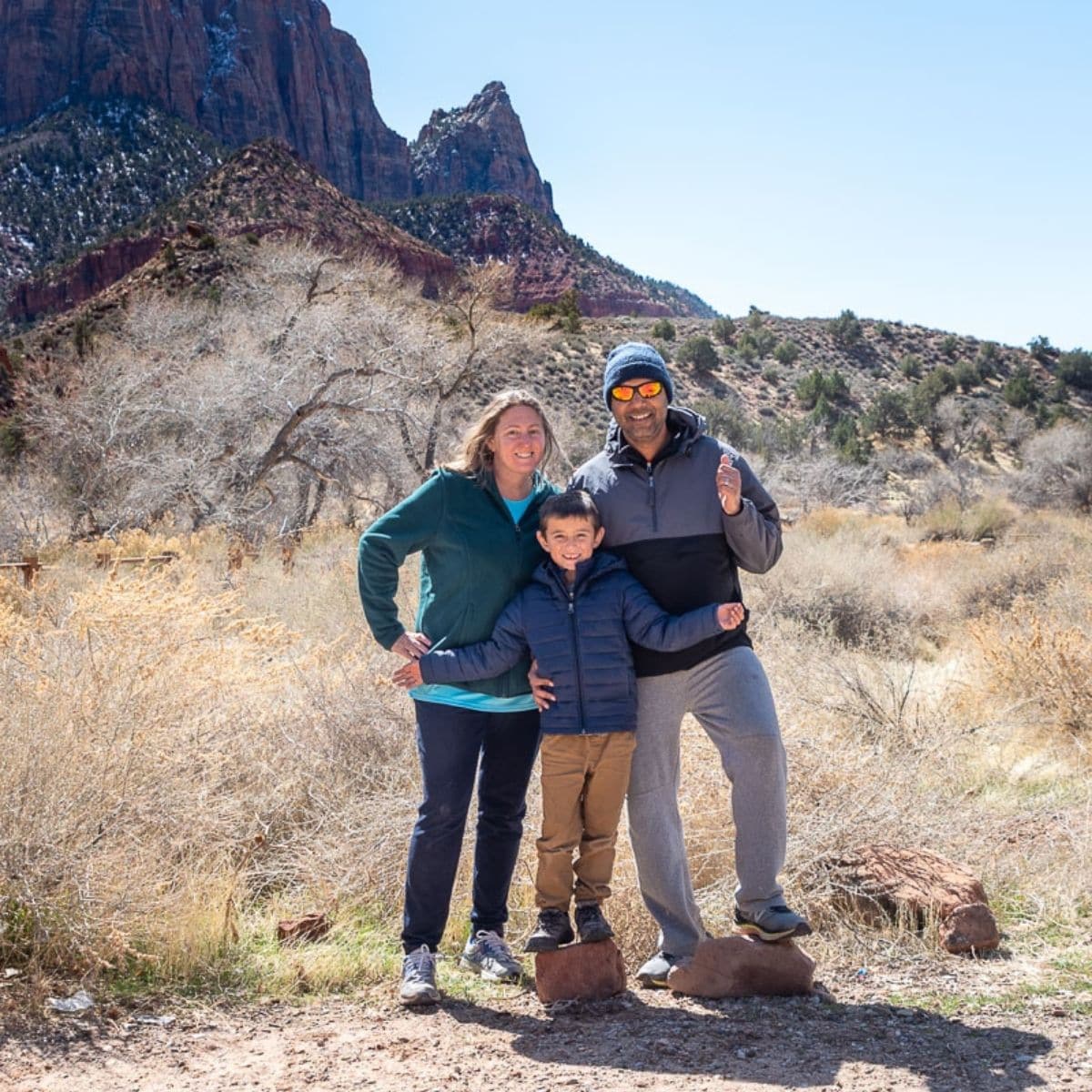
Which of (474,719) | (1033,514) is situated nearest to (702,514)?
(474,719)

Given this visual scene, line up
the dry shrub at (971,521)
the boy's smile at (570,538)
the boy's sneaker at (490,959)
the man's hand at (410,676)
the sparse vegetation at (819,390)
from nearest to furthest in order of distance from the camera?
1. the boy's smile at (570,538)
2. the man's hand at (410,676)
3. the boy's sneaker at (490,959)
4. the dry shrub at (971,521)
5. the sparse vegetation at (819,390)

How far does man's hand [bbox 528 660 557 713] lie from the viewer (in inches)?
135

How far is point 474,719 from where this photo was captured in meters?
3.56

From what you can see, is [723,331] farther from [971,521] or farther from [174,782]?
[174,782]

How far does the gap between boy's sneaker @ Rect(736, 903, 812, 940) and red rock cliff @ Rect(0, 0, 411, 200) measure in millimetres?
88606

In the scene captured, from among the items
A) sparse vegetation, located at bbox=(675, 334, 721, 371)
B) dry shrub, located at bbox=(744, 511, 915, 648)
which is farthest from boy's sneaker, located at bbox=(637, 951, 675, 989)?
sparse vegetation, located at bbox=(675, 334, 721, 371)

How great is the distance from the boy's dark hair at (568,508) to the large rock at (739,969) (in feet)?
4.63

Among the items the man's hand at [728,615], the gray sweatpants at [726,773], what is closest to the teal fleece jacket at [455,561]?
the gray sweatpants at [726,773]

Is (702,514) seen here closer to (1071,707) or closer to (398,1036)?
(398,1036)

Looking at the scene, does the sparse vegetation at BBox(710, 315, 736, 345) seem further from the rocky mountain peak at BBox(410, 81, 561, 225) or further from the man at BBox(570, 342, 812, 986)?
the rocky mountain peak at BBox(410, 81, 561, 225)

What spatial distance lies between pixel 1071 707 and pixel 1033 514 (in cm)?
1201

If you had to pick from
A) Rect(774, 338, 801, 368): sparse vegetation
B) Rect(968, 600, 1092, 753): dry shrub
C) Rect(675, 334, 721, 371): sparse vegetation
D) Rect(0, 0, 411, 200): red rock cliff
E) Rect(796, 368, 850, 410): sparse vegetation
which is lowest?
Rect(968, 600, 1092, 753): dry shrub

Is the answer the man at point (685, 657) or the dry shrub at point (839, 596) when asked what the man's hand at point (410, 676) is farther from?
the dry shrub at point (839, 596)

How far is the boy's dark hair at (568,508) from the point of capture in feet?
11.1
